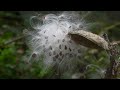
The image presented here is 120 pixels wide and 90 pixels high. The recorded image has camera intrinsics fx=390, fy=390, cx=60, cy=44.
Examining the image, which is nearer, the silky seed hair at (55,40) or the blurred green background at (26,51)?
the silky seed hair at (55,40)

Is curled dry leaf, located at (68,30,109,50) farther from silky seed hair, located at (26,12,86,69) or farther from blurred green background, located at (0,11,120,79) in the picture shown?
blurred green background, located at (0,11,120,79)

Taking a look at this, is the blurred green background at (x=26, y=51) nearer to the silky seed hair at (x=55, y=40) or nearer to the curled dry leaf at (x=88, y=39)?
the silky seed hair at (x=55, y=40)

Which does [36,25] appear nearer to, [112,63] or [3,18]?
[112,63]

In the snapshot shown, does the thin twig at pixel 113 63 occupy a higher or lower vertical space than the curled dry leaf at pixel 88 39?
lower

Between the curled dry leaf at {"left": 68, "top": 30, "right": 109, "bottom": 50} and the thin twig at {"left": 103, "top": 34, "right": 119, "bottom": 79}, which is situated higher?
the curled dry leaf at {"left": 68, "top": 30, "right": 109, "bottom": 50}

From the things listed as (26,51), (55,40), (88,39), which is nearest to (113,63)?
(88,39)

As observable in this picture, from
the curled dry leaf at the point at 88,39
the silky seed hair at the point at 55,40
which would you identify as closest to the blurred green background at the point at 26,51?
the silky seed hair at the point at 55,40

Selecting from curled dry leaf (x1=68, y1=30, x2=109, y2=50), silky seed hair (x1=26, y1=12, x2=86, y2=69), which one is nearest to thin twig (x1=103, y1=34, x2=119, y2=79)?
curled dry leaf (x1=68, y1=30, x2=109, y2=50)
